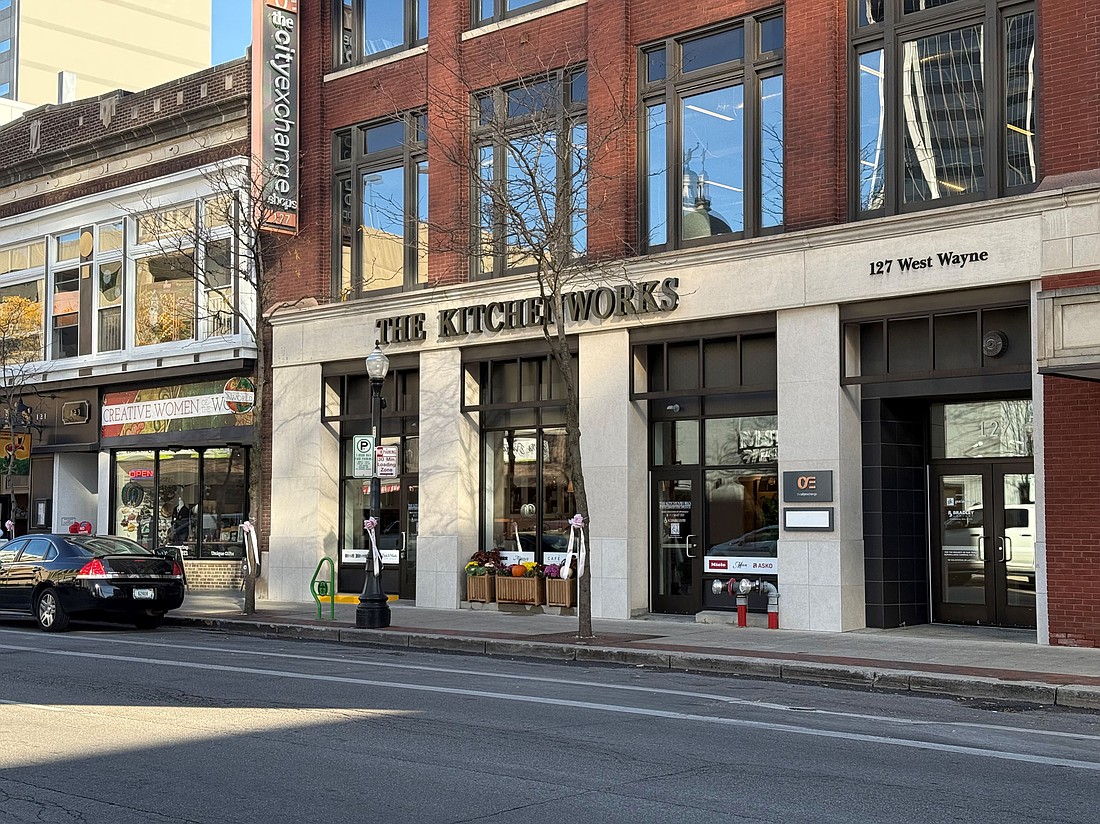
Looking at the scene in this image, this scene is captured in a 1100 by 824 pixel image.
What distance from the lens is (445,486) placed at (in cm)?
2244

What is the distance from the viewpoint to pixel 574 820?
689 centimetres

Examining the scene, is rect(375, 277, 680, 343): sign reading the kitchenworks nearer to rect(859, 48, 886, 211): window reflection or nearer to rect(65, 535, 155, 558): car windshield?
rect(859, 48, 886, 211): window reflection

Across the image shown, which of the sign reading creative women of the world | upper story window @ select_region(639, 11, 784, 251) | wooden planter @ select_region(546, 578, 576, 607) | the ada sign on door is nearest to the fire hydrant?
wooden planter @ select_region(546, 578, 576, 607)

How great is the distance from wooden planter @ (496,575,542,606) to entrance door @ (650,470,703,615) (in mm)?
2057

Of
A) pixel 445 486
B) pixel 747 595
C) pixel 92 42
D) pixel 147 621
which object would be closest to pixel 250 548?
pixel 147 621

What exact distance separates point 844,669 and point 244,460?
16.7m

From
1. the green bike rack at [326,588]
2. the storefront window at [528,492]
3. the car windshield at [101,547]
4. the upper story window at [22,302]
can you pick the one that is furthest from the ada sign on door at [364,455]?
the upper story window at [22,302]

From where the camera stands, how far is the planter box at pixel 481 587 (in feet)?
70.8

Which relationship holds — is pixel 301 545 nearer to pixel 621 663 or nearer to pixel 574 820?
pixel 621 663

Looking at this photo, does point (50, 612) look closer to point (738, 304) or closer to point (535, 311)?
point (535, 311)

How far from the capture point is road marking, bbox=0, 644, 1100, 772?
891 centimetres

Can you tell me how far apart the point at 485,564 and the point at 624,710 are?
35.8 feet

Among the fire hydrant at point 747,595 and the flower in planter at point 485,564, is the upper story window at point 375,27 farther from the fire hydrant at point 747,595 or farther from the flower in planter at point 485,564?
the fire hydrant at point 747,595

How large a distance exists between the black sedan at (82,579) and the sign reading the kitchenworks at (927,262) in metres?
11.6
